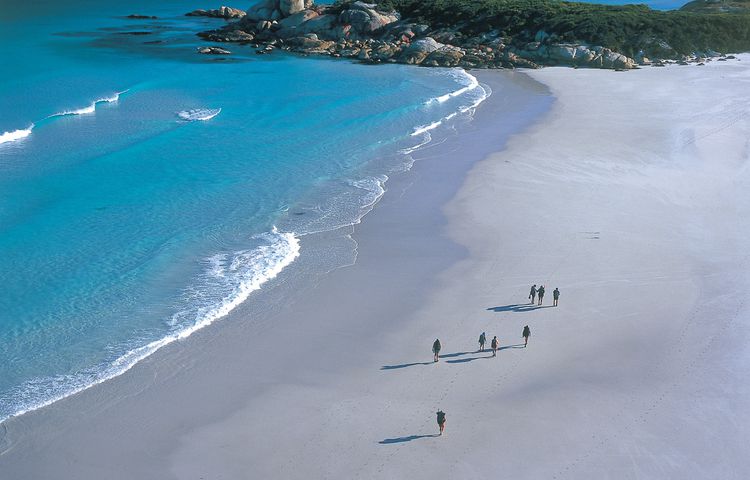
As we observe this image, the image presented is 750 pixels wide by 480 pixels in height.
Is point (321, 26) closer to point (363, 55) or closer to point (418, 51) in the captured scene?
point (363, 55)

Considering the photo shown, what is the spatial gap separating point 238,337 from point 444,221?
12.0 meters

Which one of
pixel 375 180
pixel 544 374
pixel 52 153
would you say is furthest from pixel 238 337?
pixel 52 153

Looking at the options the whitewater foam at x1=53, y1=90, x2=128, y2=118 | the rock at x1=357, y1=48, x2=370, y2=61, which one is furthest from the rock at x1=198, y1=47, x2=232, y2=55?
the whitewater foam at x1=53, y1=90, x2=128, y2=118

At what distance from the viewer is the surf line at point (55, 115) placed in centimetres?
4106

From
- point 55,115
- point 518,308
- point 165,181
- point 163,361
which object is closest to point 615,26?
point 165,181

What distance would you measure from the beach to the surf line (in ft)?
75.9

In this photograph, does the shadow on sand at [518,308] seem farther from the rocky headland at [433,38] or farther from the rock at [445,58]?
the rock at [445,58]

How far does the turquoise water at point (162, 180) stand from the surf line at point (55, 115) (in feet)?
0.43

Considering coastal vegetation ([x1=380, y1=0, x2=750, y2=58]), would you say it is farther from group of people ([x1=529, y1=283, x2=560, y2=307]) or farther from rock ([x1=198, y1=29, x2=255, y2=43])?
group of people ([x1=529, y1=283, x2=560, y2=307])

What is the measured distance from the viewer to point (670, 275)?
83.9ft

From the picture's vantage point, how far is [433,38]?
73.8m

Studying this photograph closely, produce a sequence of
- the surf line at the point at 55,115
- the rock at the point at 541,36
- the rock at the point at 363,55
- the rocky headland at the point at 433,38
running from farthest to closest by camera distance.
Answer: the rock at the point at 541,36 < the rock at the point at 363,55 < the rocky headland at the point at 433,38 < the surf line at the point at 55,115

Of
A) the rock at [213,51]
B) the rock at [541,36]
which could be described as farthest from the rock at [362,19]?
the rock at [541,36]

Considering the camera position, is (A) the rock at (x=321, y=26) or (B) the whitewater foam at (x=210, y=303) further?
(A) the rock at (x=321, y=26)
